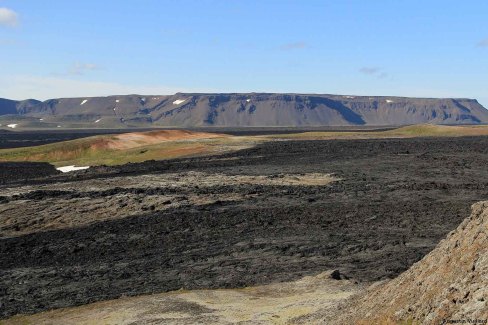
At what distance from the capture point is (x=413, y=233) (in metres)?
35.0

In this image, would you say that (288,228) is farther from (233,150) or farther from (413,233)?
(233,150)

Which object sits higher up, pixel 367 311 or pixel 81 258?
pixel 367 311

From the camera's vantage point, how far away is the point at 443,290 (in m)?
15.5

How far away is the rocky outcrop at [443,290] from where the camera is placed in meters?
14.5

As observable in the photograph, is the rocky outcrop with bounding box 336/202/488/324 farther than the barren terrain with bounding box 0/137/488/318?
No

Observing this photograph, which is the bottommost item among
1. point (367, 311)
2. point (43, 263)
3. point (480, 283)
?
point (43, 263)

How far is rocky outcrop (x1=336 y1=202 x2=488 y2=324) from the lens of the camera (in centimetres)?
1452

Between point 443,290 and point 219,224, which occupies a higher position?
point 443,290

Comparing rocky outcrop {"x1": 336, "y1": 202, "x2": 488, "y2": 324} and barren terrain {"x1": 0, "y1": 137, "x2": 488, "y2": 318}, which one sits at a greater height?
rocky outcrop {"x1": 336, "y1": 202, "x2": 488, "y2": 324}

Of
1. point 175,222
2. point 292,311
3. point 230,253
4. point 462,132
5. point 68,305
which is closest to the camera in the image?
point 292,311

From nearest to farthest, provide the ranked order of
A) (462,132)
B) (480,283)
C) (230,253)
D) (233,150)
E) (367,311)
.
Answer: (480,283) < (367,311) < (230,253) < (233,150) < (462,132)

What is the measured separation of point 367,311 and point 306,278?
8488 mm

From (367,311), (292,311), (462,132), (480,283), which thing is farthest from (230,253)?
(462,132)

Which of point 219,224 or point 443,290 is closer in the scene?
point 443,290
